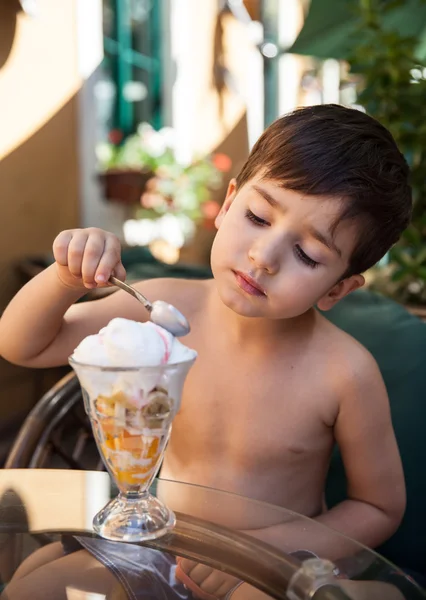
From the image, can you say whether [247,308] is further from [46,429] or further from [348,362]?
[46,429]

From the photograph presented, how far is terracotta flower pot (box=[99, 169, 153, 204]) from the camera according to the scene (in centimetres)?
377

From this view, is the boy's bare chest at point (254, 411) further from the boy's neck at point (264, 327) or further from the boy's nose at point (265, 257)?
the boy's nose at point (265, 257)

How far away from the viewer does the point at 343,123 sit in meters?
1.11

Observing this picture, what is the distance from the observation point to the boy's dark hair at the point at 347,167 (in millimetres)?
1043

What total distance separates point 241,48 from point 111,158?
2449 millimetres

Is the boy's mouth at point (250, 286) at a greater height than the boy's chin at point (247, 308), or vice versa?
the boy's mouth at point (250, 286)

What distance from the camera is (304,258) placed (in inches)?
40.9

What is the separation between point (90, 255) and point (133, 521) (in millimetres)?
332

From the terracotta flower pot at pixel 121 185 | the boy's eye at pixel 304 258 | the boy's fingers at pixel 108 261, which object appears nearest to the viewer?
the boy's fingers at pixel 108 261

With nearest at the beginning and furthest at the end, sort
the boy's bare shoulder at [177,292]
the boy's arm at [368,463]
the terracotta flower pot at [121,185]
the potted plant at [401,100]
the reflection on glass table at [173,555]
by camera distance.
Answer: the reflection on glass table at [173,555]
the boy's arm at [368,463]
the boy's bare shoulder at [177,292]
the potted plant at [401,100]
the terracotta flower pot at [121,185]

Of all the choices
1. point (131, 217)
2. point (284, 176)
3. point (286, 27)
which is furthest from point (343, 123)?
point (286, 27)

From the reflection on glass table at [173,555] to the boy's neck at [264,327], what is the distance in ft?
1.09

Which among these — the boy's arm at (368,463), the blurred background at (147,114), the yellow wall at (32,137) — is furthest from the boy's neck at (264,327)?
the yellow wall at (32,137)

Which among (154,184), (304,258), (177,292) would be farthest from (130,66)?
(304,258)
